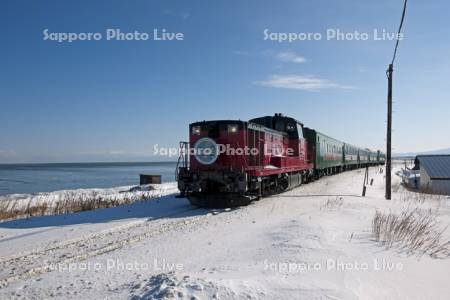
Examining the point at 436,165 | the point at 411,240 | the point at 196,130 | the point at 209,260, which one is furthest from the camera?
the point at 436,165

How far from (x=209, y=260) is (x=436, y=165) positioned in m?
33.4

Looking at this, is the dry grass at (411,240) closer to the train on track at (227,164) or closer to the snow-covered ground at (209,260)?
the snow-covered ground at (209,260)

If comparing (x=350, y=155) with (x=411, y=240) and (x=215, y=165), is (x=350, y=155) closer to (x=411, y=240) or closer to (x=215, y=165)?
(x=215, y=165)

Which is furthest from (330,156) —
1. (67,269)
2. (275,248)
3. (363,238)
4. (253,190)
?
(67,269)

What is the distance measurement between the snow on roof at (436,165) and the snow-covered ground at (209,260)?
24816 millimetres

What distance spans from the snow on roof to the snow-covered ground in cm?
2482

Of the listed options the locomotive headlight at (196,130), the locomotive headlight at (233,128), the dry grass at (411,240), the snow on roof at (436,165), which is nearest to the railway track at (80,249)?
the locomotive headlight at (233,128)

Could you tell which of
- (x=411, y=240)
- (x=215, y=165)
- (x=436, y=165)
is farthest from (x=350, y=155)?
(x=411, y=240)

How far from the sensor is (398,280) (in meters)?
5.57

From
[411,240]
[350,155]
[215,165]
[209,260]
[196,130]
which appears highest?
[196,130]

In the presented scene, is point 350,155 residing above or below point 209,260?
above

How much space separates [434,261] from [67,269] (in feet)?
20.7

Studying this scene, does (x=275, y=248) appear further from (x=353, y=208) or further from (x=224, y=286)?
(x=353, y=208)

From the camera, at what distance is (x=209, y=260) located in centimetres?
625
